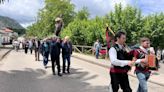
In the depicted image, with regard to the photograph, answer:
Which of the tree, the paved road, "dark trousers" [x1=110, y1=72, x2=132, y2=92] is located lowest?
the paved road

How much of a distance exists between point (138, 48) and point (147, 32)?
40741mm

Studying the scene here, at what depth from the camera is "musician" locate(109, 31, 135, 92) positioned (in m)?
8.41

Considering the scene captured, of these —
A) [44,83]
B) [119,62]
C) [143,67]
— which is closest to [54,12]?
[44,83]

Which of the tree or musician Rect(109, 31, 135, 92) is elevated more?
the tree

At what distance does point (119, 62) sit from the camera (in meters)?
8.32

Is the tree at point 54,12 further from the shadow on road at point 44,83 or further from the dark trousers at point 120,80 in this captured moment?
the dark trousers at point 120,80

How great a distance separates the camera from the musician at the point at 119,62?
27.6ft

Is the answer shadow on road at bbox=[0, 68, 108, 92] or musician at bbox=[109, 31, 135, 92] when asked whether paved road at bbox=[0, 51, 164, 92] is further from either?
musician at bbox=[109, 31, 135, 92]

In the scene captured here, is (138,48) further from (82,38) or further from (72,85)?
(82,38)

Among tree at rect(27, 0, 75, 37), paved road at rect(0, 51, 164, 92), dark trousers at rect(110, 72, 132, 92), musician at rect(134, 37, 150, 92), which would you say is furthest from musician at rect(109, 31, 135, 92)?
tree at rect(27, 0, 75, 37)

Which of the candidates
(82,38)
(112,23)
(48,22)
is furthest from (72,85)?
(48,22)

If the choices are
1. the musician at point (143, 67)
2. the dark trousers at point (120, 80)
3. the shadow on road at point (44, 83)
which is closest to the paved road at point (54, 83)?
the shadow on road at point (44, 83)

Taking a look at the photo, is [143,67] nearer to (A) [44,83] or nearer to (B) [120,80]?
(B) [120,80]

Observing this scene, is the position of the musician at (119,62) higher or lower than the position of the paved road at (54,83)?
higher
